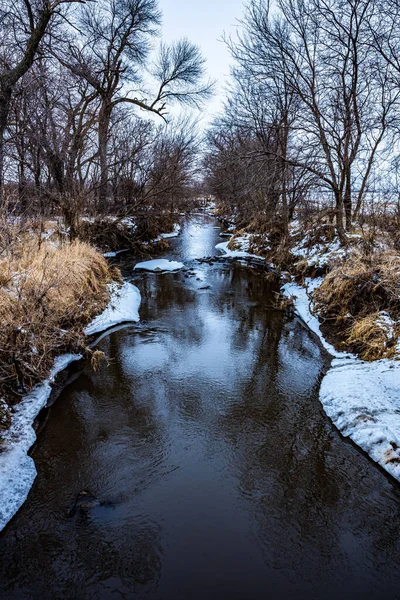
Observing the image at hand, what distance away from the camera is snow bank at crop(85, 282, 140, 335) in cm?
761

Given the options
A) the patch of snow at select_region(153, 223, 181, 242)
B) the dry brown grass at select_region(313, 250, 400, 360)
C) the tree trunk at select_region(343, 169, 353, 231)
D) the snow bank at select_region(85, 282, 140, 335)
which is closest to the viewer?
the dry brown grass at select_region(313, 250, 400, 360)

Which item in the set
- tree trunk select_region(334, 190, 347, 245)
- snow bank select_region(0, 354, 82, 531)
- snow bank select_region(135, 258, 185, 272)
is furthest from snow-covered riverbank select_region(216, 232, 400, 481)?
snow bank select_region(135, 258, 185, 272)

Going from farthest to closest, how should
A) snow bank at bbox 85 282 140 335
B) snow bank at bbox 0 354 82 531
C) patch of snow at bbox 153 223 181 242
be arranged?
1. patch of snow at bbox 153 223 181 242
2. snow bank at bbox 85 282 140 335
3. snow bank at bbox 0 354 82 531

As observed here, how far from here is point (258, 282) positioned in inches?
477

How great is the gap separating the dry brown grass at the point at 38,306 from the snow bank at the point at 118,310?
20cm

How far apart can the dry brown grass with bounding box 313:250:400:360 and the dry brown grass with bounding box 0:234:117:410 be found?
16.6 ft

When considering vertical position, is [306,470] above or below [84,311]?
below

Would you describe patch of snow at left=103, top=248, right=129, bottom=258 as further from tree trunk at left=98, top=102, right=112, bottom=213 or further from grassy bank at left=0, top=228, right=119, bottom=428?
grassy bank at left=0, top=228, right=119, bottom=428

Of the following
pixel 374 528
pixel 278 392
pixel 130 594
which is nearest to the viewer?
pixel 130 594

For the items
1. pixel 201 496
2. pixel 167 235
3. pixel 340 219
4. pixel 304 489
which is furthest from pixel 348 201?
pixel 167 235

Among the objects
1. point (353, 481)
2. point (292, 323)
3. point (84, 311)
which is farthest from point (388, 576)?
point (84, 311)

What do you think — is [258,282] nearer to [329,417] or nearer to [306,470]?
[329,417]

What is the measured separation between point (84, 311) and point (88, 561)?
517 cm

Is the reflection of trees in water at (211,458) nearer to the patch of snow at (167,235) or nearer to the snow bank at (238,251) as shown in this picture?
the snow bank at (238,251)
